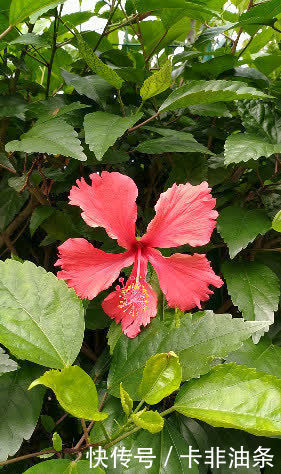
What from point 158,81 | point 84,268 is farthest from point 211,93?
point 84,268

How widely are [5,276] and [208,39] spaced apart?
1.85 feet

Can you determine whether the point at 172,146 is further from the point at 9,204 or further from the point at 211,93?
the point at 9,204

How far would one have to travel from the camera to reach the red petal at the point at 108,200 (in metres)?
0.56

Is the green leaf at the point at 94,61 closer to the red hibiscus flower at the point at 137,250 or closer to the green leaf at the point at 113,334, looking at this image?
the red hibiscus flower at the point at 137,250

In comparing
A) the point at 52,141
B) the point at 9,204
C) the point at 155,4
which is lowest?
the point at 9,204

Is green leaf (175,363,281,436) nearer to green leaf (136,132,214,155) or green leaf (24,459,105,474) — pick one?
green leaf (24,459,105,474)

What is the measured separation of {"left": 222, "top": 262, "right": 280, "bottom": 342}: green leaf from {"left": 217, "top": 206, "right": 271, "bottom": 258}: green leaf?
0.06 metres

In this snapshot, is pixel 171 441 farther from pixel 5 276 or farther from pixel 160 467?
pixel 5 276

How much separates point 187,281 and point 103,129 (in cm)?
23

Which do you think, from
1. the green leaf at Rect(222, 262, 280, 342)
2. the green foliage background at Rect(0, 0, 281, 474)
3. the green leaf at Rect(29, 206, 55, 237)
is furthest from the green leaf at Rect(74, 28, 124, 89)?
the green leaf at Rect(222, 262, 280, 342)

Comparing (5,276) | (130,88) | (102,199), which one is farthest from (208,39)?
(5,276)

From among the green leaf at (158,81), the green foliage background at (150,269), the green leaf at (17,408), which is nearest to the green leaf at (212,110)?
the green foliage background at (150,269)

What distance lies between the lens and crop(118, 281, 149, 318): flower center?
591mm

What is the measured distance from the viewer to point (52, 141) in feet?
2.05
